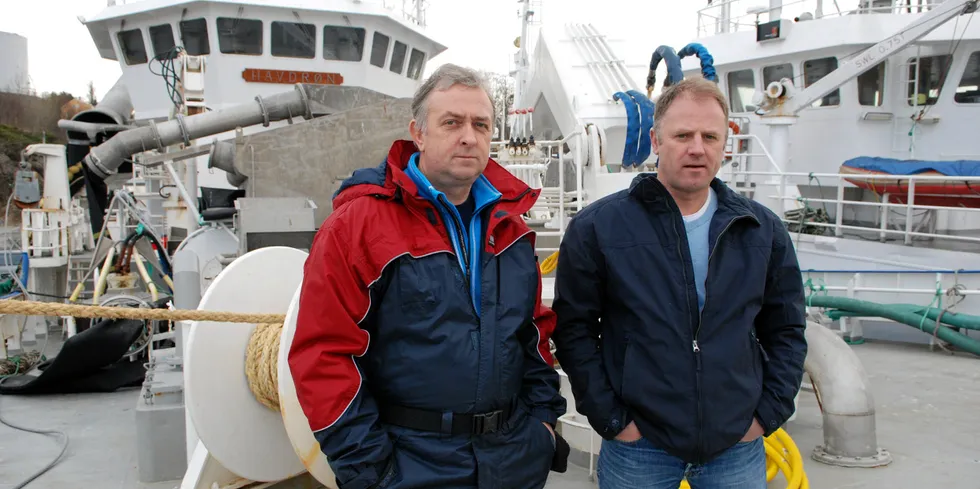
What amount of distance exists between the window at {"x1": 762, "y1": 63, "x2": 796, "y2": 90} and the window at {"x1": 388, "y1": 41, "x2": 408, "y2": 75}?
657cm

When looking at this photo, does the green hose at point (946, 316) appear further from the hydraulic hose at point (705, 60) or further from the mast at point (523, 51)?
the mast at point (523, 51)

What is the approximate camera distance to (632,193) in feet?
7.13

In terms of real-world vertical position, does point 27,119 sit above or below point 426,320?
above

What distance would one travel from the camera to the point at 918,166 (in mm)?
8500

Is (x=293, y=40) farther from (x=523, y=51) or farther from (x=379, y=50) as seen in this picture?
(x=523, y=51)

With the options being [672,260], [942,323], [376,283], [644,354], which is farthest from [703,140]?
[942,323]

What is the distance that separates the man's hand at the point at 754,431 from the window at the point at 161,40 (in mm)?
12825

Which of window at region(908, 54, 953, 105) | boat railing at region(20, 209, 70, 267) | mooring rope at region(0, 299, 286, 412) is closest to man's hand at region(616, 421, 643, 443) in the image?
mooring rope at region(0, 299, 286, 412)

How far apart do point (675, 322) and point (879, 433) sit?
328cm

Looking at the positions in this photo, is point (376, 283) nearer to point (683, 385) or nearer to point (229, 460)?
point (683, 385)

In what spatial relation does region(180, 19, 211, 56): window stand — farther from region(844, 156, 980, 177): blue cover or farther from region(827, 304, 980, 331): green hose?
region(827, 304, 980, 331): green hose

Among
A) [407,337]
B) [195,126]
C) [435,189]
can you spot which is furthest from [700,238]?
[195,126]

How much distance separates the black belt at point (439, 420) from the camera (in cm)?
189

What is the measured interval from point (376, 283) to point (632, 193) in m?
0.82
